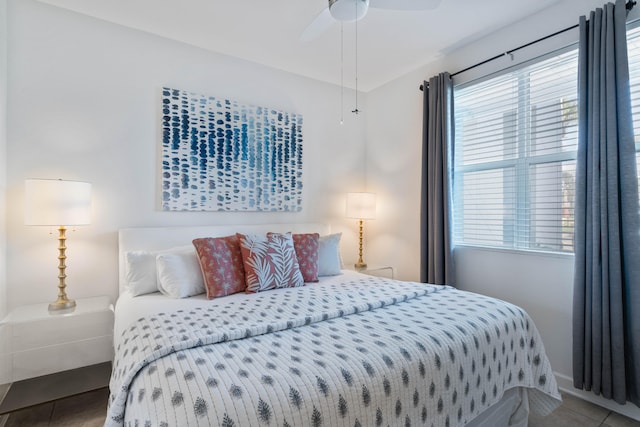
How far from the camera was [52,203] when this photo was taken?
6.53ft

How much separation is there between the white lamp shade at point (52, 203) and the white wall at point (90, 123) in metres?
0.38

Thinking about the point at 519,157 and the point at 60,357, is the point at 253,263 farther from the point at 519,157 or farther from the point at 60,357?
the point at 519,157

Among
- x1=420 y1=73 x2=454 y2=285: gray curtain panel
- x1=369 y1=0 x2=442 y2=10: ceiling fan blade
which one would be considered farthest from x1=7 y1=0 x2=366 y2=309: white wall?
x1=420 y1=73 x2=454 y2=285: gray curtain panel

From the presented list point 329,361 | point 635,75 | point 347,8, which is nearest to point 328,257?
point 329,361

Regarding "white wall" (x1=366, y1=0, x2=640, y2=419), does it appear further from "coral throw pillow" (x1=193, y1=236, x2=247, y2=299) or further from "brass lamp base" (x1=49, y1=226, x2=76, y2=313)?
"brass lamp base" (x1=49, y1=226, x2=76, y2=313)

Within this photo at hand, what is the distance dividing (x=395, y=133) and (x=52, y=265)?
3.28 meters


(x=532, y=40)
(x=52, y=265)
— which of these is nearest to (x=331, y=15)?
(x=532, y=40)

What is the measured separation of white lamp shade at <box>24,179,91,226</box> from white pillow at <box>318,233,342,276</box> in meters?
1.75

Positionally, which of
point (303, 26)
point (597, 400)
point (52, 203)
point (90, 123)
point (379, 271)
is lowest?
point (597, 400)

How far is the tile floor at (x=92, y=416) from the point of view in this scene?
186 centimetres

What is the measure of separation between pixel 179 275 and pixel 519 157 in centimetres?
268

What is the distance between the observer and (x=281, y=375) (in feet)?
3.37

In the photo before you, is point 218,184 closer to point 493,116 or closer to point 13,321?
point 13,321

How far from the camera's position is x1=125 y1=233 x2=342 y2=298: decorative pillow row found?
2156 mm
